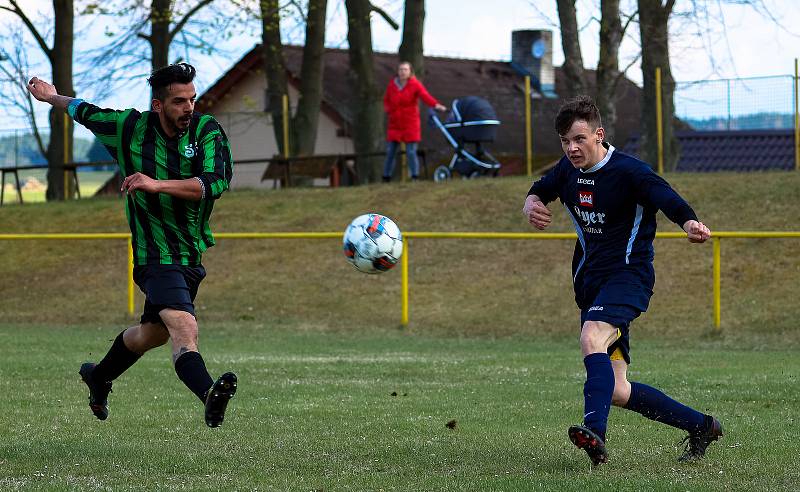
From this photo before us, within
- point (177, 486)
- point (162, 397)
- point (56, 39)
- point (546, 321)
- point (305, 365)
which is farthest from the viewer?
point (56, 39)

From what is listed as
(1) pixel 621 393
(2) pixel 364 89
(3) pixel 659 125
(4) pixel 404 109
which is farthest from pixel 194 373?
(2) pixel 364 89

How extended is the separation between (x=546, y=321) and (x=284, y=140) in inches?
520

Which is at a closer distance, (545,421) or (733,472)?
(733,472)

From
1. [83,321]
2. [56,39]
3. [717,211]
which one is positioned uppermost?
[56,39]

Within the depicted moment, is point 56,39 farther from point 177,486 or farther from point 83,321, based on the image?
point 177,486

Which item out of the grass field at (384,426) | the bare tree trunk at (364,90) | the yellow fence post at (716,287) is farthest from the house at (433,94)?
the grass field at (384,426)

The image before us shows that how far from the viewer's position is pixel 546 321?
57.7ft

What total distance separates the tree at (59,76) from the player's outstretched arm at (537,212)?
2229cm

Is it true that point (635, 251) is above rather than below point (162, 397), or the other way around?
above

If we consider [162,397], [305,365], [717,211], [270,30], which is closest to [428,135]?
[270,30]

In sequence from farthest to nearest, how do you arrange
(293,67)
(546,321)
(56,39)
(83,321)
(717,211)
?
(293,67), (56,39), (717,211), (83,321), (546,321)

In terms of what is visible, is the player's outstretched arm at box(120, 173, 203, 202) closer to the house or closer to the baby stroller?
the baby stroller

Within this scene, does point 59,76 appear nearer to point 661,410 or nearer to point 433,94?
point 433,94

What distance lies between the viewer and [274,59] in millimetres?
30578
